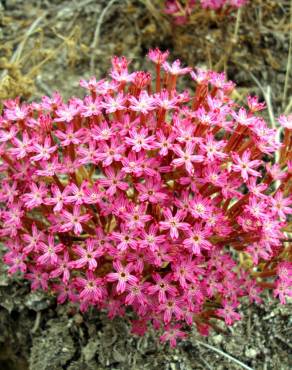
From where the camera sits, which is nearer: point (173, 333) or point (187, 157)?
point (187, 157)

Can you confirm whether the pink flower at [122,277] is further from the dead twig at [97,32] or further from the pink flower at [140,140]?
the dead twig at [97,32]

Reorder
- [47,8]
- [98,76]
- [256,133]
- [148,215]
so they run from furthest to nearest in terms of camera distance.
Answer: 1. [47,8]
2. [98,76]
3. [256,133]
4. [148,215]

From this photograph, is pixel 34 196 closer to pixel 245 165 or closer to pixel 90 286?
pixel 90 286

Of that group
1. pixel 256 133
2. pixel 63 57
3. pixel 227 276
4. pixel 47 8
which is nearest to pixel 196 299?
pixel 227 276

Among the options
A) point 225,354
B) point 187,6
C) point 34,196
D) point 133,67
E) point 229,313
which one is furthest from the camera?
point 133,67

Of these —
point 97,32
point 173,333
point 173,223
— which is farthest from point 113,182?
point 97,32

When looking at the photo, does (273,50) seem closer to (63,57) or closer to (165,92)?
(63,57)

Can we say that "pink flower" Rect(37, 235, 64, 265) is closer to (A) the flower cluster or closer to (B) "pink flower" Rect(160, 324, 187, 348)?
(B) "pink flower" Rect(160, 324, 187, 348)
